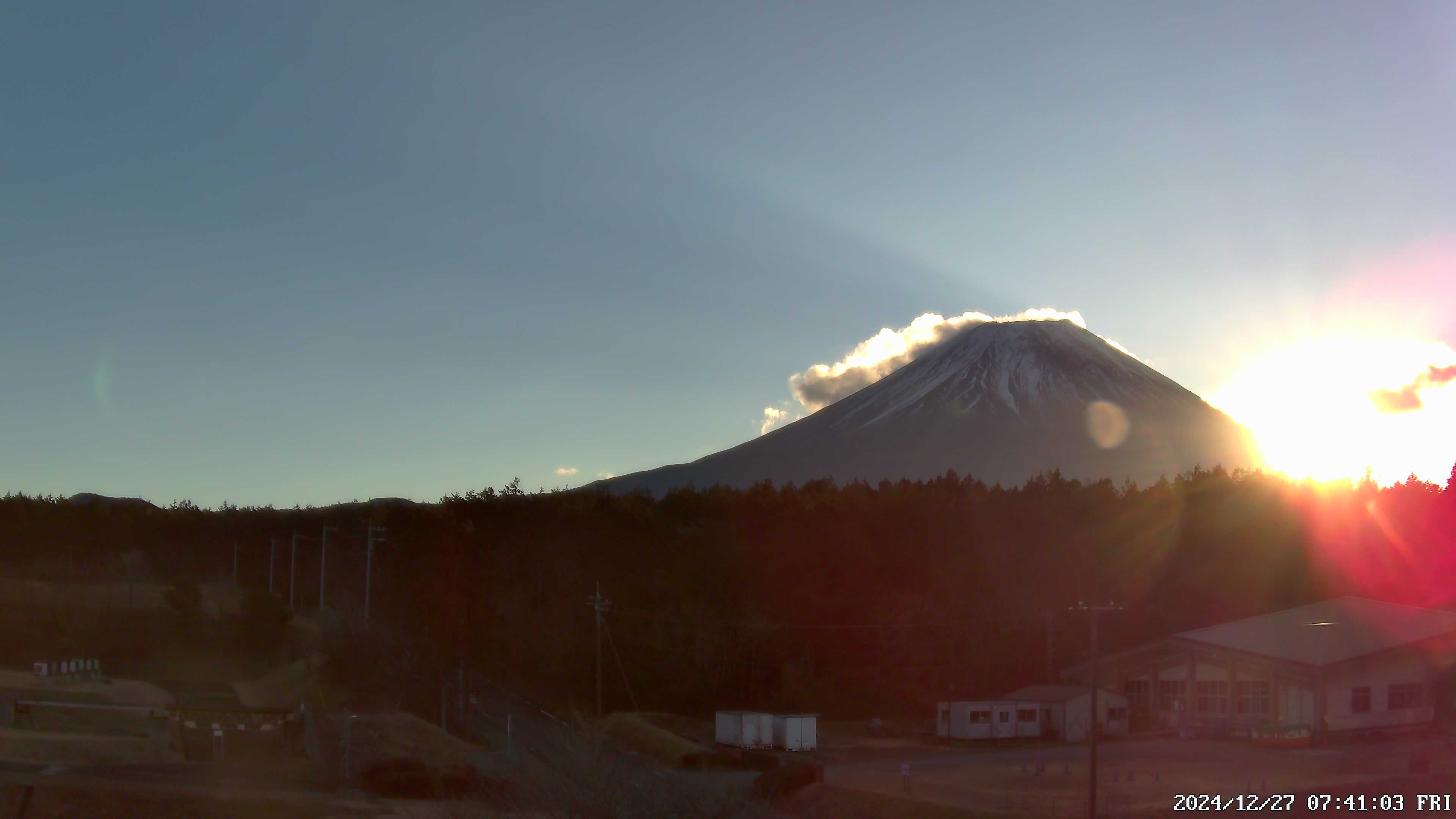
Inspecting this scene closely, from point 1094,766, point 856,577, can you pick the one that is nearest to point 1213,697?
point 856,577

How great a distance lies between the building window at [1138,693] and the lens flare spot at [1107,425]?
74723 mm

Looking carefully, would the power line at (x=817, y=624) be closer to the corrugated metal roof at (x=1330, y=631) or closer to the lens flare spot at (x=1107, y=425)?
the corrugated metal roof at (x=1330, y=631)

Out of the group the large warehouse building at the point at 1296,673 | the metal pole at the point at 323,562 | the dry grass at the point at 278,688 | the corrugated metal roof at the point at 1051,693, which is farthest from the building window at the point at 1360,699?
the metal pole at the point at 323,562

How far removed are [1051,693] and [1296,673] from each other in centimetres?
841

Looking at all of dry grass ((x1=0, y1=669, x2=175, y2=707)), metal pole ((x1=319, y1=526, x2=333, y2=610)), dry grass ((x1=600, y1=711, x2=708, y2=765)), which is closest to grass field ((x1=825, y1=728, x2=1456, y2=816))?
dry grass ((x1=600, y1=711, x2=708, y2=765))

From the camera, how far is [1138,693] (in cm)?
4422

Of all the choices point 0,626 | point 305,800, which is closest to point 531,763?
point 305,800

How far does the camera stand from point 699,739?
142ft

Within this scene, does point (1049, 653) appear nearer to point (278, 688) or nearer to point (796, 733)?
point (796, 733)

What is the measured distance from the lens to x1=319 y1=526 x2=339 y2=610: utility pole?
60.5m

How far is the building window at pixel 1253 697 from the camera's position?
132 ft

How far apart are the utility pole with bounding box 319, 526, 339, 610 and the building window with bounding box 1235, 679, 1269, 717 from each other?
40772 millimetres

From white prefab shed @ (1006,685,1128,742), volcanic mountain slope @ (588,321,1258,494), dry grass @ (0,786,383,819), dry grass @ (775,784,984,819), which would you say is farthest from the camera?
volcanic mountain slope @ (588,321,1258,494)

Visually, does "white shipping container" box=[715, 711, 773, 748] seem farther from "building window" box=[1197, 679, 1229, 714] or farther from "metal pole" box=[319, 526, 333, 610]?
"metal pole" box=[319, 526, 333, 610]
